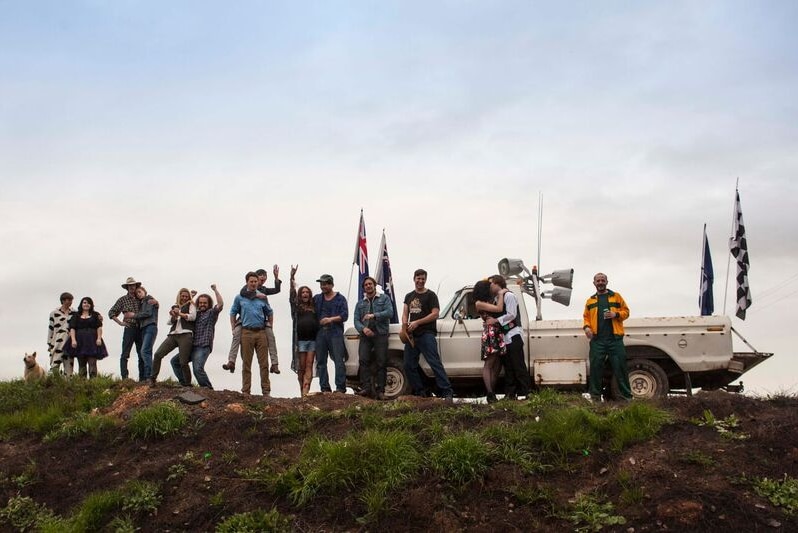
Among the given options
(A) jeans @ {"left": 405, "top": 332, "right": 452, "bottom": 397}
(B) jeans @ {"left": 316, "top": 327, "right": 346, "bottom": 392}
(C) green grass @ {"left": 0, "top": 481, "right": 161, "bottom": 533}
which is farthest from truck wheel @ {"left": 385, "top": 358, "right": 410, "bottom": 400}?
(C) green grass @ {"left": 0, "top": 481, "right": 161, "bottom": 533}

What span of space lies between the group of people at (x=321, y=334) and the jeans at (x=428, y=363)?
0.05 ft

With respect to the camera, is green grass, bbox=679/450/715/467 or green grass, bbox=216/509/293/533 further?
green grass, bbox=679/450/715/467

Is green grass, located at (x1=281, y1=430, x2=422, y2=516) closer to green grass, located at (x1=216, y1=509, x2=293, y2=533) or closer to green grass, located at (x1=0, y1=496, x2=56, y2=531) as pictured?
green grass, located at (x1=216, y1=509, x2=293, y2=533)

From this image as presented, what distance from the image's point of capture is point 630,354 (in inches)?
460

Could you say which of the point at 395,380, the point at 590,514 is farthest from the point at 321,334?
the point at 590,514

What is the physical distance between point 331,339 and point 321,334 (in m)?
0.17

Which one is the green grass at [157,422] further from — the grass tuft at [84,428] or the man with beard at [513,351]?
the man with beard at [513,351]

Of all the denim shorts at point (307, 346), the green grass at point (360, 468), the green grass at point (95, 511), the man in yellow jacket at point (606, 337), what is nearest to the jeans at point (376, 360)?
the denim shorts at point (307, 346)

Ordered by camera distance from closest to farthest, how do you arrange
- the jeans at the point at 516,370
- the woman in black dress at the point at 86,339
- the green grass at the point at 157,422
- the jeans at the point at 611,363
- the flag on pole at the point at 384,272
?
the green grass at the point at 157,422
the jeans at the point at 611,363
the jeans at the point at 516,370
the woman in black dress at the point at 86,339
the flag on pole at the point at 384,272

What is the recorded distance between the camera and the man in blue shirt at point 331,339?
12.1 m

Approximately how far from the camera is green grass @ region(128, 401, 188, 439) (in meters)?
9.38

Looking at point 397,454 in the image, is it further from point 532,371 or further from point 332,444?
point 532,371

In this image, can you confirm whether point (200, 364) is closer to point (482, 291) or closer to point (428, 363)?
point (428, 363)

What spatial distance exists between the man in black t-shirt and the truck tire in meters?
2.50
